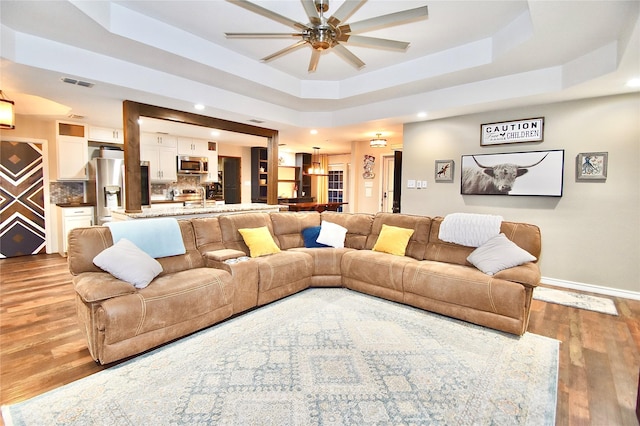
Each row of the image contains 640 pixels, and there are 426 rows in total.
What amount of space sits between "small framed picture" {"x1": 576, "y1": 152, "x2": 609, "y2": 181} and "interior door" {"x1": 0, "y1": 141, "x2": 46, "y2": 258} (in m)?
8.66

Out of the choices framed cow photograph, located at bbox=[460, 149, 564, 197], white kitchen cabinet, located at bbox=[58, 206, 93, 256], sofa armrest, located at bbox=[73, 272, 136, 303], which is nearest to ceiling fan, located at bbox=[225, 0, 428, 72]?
sofa armrest, located at bbox=[73, 272, 136, 303]

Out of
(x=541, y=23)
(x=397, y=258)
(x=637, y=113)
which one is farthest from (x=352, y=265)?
(x=637, y=113)

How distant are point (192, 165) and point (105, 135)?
182cm

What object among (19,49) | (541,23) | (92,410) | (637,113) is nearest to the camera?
(92,410)

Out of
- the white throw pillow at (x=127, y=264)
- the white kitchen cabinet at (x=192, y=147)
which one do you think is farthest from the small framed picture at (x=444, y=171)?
the white kitchen cabinet at (x=192, y=147)

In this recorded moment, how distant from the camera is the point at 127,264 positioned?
256 centimetres

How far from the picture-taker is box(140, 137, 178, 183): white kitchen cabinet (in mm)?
6844

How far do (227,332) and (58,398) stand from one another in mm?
1163

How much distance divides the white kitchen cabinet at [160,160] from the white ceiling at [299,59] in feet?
5.42

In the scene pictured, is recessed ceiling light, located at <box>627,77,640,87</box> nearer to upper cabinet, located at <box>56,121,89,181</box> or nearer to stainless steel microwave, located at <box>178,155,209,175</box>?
stainless steel microwave, located at <box>178,155,209,175</box>

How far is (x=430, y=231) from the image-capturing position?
3.89 meters

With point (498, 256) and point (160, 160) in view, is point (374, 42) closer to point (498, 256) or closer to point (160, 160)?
point (498, 256)

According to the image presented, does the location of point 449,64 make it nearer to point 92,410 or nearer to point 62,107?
point 92,410

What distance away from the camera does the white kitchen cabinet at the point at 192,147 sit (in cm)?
743
